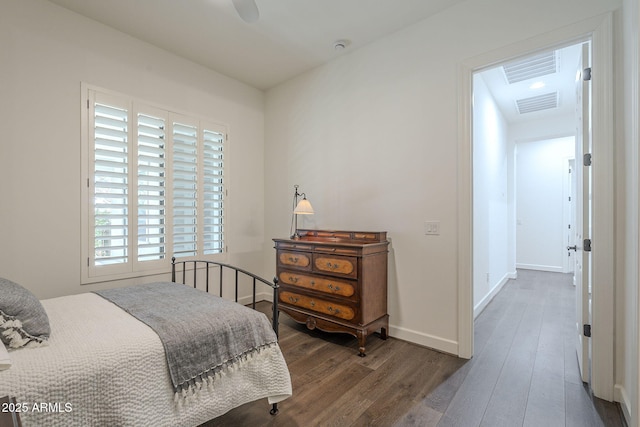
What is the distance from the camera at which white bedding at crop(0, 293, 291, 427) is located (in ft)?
3.47

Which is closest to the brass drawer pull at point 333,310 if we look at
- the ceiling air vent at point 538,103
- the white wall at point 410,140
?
the white wall at point 410,140

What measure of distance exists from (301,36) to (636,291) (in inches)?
129

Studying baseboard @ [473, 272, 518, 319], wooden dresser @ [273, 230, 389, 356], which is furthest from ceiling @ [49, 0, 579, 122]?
baseboard @ [473, 272, 518, 319]

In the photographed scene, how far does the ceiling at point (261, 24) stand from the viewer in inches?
101

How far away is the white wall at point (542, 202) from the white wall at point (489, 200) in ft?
3.67

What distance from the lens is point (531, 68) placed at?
3.48m

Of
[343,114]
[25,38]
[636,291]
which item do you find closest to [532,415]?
[636,291]

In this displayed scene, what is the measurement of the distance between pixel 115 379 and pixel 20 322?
0.51 meters

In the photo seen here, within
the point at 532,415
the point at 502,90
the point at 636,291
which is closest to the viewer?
the point at 636,291

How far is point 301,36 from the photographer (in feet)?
9.97

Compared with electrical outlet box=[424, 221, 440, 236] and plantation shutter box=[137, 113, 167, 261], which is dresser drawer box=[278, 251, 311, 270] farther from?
plantation shutter box=[137, 113, 167, 261]

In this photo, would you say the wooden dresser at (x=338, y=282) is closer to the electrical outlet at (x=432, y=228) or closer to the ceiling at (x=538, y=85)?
the electrical outlet at (x=432, y=228)

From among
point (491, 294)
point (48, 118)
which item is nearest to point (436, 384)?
point (491, 294)

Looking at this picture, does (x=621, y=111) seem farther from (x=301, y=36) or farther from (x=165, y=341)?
(x=165, y=341)
